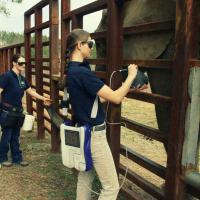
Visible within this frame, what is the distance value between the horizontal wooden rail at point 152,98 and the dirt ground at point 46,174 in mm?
1322

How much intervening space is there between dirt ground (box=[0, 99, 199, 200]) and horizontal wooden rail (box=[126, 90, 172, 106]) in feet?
4.34

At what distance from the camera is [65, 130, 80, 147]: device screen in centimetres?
365

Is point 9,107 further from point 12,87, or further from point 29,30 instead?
point 29,30

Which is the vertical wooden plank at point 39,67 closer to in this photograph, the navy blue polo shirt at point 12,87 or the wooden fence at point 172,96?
the navy blue polo shirt at point 12,87

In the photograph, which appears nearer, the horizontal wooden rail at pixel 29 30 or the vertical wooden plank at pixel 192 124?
the vertical wooden plank at pixel 192 124

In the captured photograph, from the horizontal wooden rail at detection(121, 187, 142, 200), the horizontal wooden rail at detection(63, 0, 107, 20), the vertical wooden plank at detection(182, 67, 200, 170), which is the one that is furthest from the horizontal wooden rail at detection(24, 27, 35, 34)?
the vertical wooden plank at detection(182, 67, 200, 170)

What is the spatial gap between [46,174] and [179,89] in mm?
3134

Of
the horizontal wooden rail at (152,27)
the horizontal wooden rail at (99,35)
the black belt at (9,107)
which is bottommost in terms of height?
the black belt at (9,107)

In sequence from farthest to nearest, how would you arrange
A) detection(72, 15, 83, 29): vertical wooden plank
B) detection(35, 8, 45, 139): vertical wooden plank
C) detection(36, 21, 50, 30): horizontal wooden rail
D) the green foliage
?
the green foliage, detection(35, 8, 45, 139): vertical wooden plank, detection(36, 21, 50, 30): horizontal wooden rail, detection(72, 15, 83, 29): vertical wooden plank

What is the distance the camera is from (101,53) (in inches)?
207

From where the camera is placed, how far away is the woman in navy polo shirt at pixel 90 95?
11.1 feet

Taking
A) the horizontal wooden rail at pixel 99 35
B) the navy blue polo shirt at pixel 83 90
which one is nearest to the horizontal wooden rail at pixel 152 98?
the navy blue polo shirt at pixel 83 90

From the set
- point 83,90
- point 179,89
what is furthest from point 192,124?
point 83,90

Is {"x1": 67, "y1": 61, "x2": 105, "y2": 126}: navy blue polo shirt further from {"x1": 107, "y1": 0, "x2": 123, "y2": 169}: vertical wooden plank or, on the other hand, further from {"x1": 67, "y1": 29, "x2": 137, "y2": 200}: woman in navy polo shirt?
{"x1": 107, "y1": 0, "x2": 123, "y2": 169}: vertical wooden plank
